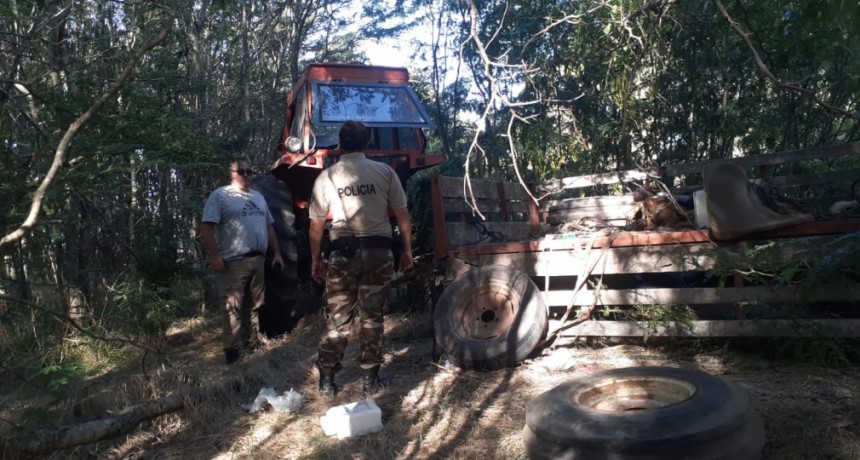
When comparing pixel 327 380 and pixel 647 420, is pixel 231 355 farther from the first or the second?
pixel 647 420

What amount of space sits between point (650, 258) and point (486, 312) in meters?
1.16

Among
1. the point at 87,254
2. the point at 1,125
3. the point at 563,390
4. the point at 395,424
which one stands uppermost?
the point at 1,125

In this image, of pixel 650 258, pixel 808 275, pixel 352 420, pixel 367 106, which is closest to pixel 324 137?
pixel 367 106

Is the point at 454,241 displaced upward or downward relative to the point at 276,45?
downward

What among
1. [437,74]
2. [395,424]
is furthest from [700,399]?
[437,74]

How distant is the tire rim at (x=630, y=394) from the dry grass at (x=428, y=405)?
0.43 m

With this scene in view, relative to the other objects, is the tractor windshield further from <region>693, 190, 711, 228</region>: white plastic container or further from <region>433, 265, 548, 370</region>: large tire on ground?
<region>693, 190, 711, 228</region>: white plastic container

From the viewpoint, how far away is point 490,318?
15.5 ft

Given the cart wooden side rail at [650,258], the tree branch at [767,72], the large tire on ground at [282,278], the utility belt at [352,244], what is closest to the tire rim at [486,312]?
the cart wooden side rail at [650,258]

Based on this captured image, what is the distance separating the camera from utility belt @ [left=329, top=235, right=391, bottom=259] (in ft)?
13.7

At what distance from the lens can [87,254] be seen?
7.25 metres

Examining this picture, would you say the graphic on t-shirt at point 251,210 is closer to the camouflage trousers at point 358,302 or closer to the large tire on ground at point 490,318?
the camouflage trousers at point 358,302

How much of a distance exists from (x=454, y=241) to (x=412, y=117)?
6.53 feet

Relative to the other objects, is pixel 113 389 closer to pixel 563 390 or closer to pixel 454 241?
pixel 454 241
